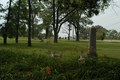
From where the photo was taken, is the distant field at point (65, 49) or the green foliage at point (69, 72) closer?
the green foliage at point (69, 72)

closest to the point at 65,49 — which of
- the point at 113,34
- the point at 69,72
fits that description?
the point at 69,72

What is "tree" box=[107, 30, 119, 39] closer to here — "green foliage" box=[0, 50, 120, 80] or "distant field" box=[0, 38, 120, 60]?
"distant field" box=[0, 38, 120, 60]

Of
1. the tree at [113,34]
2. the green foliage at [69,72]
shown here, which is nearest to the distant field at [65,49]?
the green foliage at [69,72]

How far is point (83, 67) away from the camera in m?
4.39

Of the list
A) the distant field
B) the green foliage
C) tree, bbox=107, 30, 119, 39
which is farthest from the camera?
tree, bbox=107, 30, 119, 39

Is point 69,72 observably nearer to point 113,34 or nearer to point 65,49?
point 65,49

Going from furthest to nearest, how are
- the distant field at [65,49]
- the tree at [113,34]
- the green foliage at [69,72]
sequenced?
the tree at [113,34], the distant field at [65,49], the green foliage at [69,72]

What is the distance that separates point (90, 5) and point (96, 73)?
11.9 meters

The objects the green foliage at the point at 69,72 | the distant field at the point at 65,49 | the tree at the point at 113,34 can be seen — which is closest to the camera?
the green foliage at the point at 69,72

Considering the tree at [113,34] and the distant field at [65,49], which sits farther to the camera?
the tree at [113,34]

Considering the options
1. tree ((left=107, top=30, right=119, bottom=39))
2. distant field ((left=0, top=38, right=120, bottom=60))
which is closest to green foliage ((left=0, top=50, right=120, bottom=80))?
distant field ((left=0, top=38, right=120, bottom=60))

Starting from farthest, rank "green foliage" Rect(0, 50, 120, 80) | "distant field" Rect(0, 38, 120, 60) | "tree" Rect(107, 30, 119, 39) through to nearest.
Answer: "tree" Rect(107, 30, 119, 39) < "distant field" Rect(0, 38, 120, 60) < "green foliage" Rect(0, 50, 120, 80)

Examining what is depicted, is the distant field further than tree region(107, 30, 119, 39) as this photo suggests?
No

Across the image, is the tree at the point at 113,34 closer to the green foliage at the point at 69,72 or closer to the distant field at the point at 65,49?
the distant field at the point at 65,49
